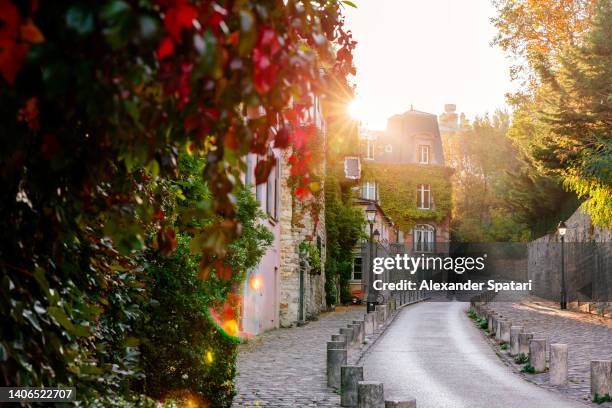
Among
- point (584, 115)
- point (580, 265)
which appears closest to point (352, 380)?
point (584, 115)

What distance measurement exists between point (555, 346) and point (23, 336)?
1082 cm

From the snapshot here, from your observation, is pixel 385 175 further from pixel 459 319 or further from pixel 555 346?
pixel 555 346

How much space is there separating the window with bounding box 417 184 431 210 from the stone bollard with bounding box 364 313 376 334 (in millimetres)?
37466

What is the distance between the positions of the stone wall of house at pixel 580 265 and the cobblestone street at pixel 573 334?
1.10m

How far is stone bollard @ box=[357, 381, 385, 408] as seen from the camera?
27.8 ft

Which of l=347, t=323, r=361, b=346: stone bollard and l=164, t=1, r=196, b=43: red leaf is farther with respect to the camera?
l=347, t=323, r=361, b=346: stone bollard

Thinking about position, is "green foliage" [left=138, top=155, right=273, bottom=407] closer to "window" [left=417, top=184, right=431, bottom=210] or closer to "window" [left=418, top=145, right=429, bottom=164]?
"window" [left=417, top=184, right=431, bottom=210]

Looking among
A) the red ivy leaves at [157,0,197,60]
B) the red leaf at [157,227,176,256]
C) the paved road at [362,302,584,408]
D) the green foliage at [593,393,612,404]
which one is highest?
the red ivy leaves at [157,0,197,60]

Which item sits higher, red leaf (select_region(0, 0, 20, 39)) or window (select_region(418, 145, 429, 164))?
window (select_region(418, 145, 429, 164))

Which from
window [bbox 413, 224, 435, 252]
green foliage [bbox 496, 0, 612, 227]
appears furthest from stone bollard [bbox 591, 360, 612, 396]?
window [bbox 413, 224, 435, 252]

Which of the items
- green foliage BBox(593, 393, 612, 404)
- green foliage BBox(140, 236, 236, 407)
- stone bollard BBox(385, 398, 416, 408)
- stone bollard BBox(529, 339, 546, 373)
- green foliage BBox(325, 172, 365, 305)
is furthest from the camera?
green foliage BBox(325, 172, 365, 305)

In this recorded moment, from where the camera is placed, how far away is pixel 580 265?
35906 mm

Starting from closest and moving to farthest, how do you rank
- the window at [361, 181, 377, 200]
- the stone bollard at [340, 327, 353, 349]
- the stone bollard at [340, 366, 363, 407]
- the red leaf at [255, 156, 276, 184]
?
1. the red leaf at [255, 156, 276, 184]
2. the stone bollard at [340, 366, 363, 407]
3. the stone bollard at [340, 327, 353, 349]
4. the window at [361, 181, 377, 200]

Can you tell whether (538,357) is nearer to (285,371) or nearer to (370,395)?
(285,371)
